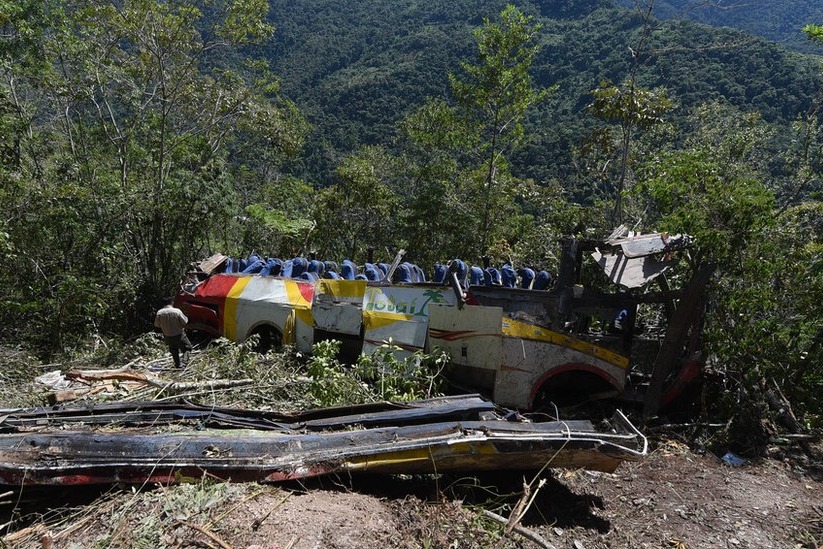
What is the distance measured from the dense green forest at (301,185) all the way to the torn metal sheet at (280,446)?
10.4ft

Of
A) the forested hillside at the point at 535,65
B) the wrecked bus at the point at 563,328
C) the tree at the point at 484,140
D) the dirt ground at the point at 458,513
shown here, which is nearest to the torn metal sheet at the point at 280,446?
the dirt ground at the point at 458,513

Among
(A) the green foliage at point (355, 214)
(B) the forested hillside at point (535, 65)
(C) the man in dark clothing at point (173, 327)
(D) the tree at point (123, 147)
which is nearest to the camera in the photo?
(C) the man in dark clothing at point (173, 327)

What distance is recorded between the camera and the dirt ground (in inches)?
128

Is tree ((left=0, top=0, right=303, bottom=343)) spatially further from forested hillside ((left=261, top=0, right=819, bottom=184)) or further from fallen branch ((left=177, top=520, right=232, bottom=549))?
forested hillside ((left=261, top=0, right=819, bottom=184))

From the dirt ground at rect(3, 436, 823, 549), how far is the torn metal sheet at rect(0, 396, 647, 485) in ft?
0.48

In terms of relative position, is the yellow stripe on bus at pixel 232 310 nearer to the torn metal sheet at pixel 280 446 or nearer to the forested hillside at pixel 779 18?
the torn metal sheet at pixel 280 446

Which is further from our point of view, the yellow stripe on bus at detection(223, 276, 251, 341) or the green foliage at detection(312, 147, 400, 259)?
the green foliage at detection(312, 147, 400, 259)

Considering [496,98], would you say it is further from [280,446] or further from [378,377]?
[280,446]

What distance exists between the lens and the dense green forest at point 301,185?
6340 millimetres

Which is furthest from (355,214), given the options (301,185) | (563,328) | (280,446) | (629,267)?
(280,446)

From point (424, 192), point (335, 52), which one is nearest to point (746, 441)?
point (424, 192)

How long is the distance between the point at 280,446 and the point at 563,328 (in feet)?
11.9

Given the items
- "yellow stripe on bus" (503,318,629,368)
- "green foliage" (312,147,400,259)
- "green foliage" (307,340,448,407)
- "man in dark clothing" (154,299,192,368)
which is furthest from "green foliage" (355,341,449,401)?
"green foliage" (312,147,400,259)

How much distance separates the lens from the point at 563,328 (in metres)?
6.29
